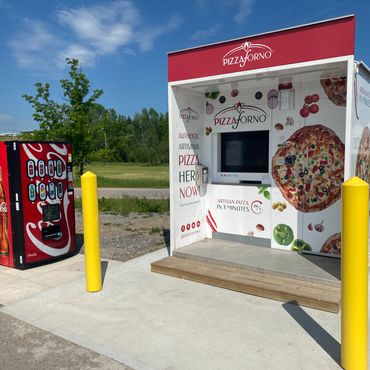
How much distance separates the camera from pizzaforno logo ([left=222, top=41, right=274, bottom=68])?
4.61m

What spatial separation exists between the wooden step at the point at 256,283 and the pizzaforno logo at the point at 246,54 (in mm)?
2706

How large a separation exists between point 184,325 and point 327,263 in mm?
2277

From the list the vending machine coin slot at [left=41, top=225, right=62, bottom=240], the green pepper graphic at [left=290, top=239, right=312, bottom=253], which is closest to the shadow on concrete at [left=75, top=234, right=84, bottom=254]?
the vending machine coin slot at [left=41, top=225, right=62, bottom=240]

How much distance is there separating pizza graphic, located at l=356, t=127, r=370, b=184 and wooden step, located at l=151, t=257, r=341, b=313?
1507 mm

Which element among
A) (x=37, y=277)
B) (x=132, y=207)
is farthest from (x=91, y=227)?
(x=132, y=207)

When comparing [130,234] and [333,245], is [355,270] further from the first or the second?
[130,234]

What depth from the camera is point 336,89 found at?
5.04m

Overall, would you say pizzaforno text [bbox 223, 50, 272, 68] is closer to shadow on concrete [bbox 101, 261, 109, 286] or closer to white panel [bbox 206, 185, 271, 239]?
white panel [bbox 206, 185, 271, 239]

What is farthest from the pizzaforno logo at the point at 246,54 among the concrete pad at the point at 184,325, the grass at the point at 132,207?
the grass at the point at 132,207

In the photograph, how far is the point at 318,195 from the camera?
530 centimetres

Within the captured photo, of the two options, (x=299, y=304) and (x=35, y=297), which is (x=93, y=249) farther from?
(x=299, y=304)

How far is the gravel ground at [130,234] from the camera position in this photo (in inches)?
266

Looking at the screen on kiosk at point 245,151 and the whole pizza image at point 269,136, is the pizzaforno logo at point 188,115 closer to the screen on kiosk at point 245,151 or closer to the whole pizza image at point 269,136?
the whole pizza image at point 269,136

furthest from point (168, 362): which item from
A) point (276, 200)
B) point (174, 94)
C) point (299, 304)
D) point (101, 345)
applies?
point (174, 94)
